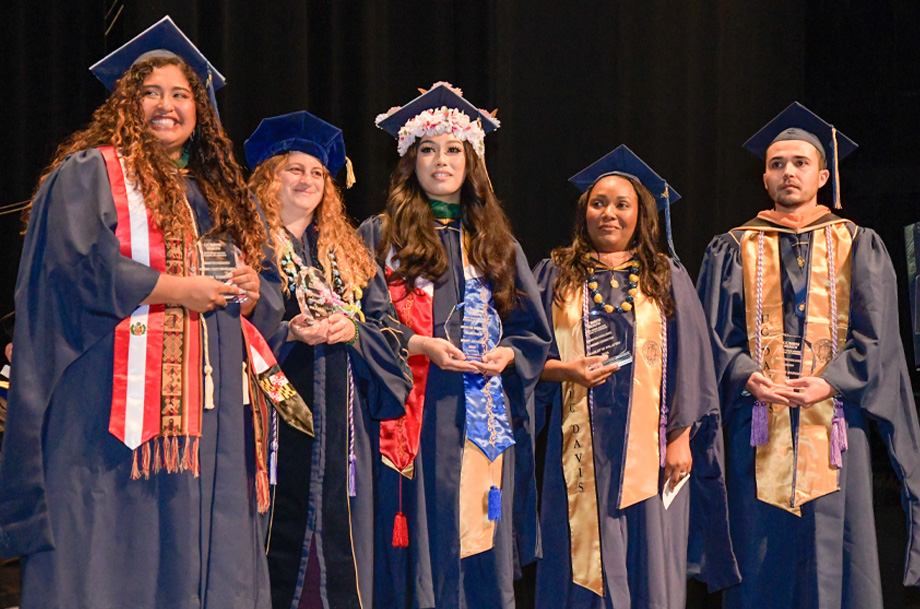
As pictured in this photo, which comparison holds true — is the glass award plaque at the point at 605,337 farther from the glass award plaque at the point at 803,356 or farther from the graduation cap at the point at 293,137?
the graduation cap at the point at 293,137

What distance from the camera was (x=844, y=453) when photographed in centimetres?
429

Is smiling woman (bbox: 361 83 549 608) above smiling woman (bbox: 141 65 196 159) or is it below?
below

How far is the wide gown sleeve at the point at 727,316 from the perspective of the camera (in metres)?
4.35

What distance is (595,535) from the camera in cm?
413

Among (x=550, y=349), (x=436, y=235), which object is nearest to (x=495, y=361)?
(x=550, y=349)

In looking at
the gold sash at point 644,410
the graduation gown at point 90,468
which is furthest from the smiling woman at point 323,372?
the gold sash at point 644,410

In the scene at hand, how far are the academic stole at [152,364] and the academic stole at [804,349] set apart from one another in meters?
2.45

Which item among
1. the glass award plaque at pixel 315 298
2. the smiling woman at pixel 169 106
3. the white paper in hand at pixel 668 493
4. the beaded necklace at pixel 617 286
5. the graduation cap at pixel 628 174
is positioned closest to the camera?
the smiling woman at pixel 169 106

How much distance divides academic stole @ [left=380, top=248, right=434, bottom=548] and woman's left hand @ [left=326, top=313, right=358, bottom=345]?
1.08 feet

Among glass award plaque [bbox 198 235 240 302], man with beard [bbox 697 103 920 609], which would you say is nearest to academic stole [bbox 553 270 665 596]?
man with beard [bbox 697 103 920 609]

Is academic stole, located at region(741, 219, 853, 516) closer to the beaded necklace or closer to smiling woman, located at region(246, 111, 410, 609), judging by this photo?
the beaded necklace

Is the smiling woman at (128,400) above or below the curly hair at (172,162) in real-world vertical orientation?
below

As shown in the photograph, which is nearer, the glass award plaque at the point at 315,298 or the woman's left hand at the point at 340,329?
the woman's left hand at the point at 340,329

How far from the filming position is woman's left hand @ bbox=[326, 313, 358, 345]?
3602mm
